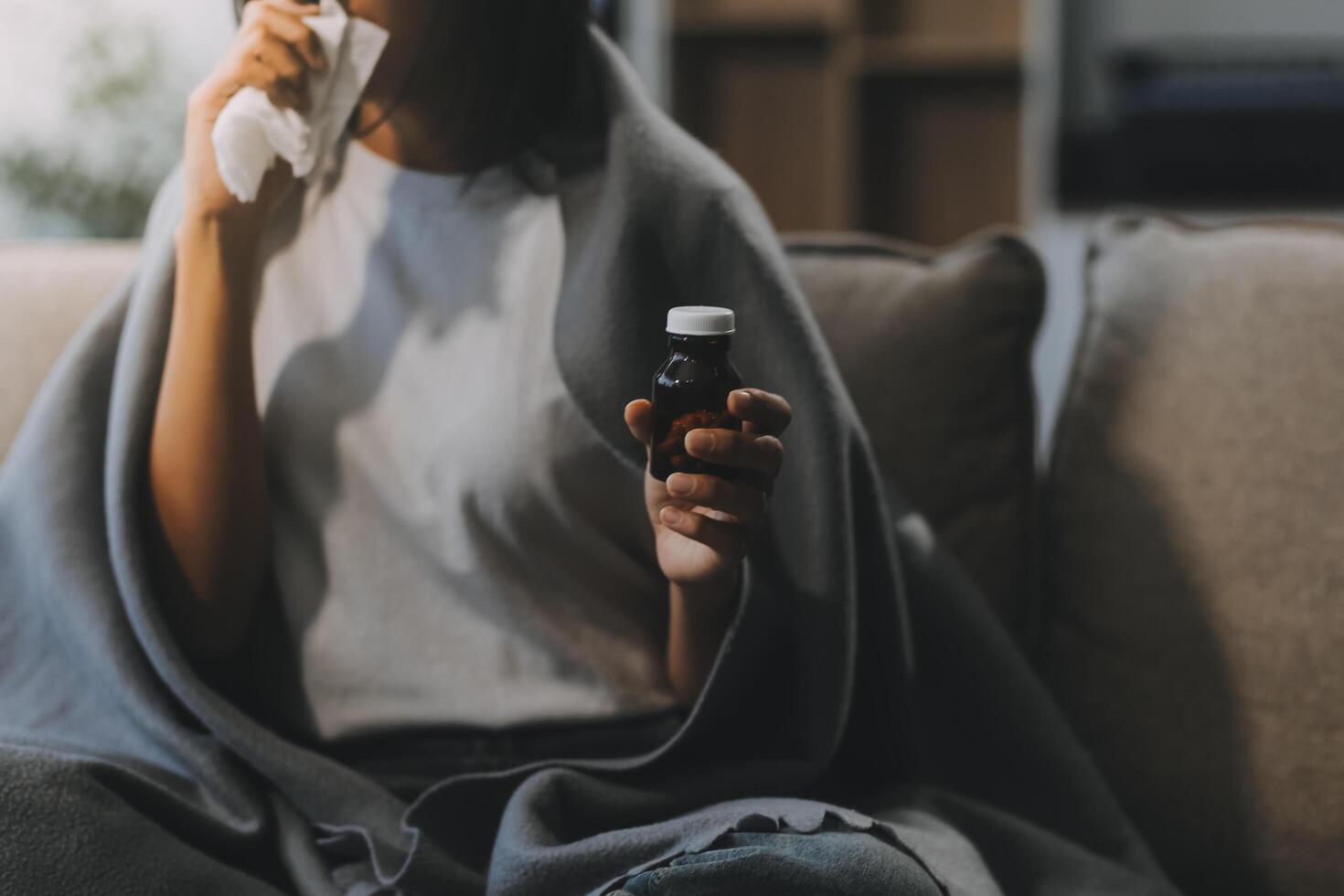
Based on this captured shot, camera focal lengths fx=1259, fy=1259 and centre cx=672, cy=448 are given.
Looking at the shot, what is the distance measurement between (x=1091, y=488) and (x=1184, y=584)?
95mm

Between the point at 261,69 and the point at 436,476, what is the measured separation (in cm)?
25

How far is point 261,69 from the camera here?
2.32ft

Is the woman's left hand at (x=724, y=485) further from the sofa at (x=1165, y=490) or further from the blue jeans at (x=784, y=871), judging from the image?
the sofa at (x=1165, y=490)

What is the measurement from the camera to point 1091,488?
0.94 meters

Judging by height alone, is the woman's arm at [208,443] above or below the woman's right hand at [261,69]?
below

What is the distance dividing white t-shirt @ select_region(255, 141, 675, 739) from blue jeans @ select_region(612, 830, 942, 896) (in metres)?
0.20

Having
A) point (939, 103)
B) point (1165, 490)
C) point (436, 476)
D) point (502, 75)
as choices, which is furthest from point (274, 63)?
point (939, 103)

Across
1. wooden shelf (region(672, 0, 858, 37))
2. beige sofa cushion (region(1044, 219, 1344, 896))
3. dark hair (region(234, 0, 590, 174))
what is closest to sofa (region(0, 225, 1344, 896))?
beige sofa cushion (region(1044, 219, 1344, 896))

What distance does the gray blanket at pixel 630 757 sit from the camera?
724 millimetres

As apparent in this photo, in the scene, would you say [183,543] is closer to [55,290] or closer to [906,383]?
[55,290]

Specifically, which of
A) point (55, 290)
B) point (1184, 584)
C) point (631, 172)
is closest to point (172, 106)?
point (55, 290)

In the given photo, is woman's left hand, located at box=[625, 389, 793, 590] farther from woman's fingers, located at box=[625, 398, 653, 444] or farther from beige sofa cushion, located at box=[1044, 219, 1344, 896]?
beige sofa cushion, located at box=[1044, 219, 1344, 896]

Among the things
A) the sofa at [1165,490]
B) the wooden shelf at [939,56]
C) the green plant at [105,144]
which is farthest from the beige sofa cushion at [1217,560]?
the wooden shelf at [939,56]

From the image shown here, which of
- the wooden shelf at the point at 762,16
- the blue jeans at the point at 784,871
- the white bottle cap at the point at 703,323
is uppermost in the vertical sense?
the wooden shelf at the point at 762,16
